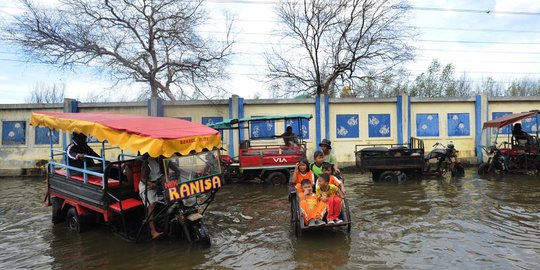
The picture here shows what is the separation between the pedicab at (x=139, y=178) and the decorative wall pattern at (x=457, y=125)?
42.6ft

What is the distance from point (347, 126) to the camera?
15234 mm

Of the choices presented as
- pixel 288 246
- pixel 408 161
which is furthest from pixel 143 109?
pixel 288 246

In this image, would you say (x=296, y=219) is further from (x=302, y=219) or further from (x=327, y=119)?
(x=327, y=119)

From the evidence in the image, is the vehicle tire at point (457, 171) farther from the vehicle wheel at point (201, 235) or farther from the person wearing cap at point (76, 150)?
the person wearing cap at point (76, 150)

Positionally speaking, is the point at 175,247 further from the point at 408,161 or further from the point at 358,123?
the point at 358,123

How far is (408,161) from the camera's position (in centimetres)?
1128

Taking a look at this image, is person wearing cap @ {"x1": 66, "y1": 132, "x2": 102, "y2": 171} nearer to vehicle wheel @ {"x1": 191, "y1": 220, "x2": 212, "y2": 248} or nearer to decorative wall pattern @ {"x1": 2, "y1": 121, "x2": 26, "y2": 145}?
vehicle wheel @ {"x1": 191, "y1": 220, "x2": 212, "y2": 248}

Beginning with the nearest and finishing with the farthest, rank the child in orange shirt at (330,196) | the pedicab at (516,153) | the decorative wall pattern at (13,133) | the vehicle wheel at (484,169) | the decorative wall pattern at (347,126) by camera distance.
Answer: the child in orange shirt at (330,196) → the pedicab at (516,153) → the vehicle wheel at (484,169) → the decorative wall pattern at (13,133) → the decorative wall pattern at (347,126)

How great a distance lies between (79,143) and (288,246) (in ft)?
13.9

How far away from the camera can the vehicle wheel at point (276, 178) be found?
1110 centimetres

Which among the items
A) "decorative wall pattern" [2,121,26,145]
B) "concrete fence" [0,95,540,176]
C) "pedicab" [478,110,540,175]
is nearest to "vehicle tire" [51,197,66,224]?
"concrete fence" [0,95,540,176]

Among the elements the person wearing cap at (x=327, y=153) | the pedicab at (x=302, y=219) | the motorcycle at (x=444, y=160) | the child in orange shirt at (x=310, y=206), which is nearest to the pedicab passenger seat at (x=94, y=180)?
the pedicab at (x=302, y=219)

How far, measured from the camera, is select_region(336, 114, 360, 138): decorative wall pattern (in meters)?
15.2

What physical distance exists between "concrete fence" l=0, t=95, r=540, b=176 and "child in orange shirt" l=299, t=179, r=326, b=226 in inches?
354
